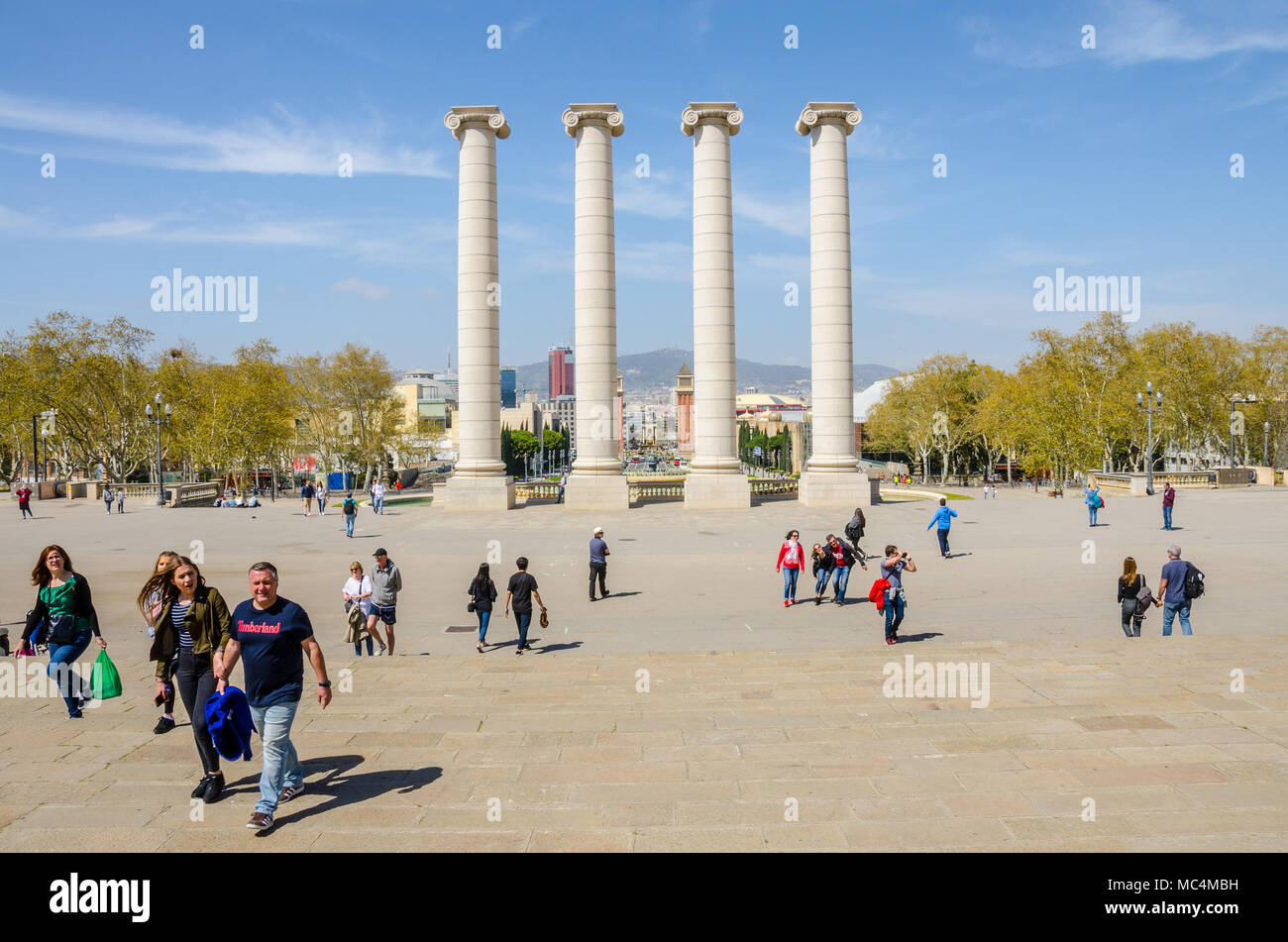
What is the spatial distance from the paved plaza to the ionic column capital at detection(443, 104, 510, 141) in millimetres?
30371

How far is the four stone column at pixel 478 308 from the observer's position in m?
41.1

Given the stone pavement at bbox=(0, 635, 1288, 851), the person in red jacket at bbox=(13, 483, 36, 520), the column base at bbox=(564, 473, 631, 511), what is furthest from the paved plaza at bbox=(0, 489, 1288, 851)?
the person in red jacket at bbox=(13, 483, 36, 520)

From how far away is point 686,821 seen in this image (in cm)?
672

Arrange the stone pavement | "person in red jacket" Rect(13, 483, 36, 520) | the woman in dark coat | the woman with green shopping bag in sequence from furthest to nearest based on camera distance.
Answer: "person in red jacket" Rect(13, 483, 36, 520), the woman in dark coat, the woman with green shopping bag, the stone pavement

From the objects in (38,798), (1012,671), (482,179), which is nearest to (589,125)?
(482,179)

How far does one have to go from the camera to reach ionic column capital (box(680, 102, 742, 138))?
135 ft

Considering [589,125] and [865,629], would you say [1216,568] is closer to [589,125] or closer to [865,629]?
[865,629]

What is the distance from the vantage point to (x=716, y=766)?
7.97m

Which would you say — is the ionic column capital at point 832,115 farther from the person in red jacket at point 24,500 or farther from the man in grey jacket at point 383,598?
the person in red jacket at point 24,500

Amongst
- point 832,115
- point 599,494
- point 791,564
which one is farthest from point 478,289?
point 791,564

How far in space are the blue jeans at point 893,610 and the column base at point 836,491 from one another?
89.2 feet

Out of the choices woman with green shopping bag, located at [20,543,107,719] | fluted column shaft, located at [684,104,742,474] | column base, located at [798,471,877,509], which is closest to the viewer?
woman with green shopping bag, located at [20,543,107,719]

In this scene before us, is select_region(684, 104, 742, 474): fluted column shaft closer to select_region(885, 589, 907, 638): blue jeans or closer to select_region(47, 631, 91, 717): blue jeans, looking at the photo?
select_region(885, 589, 907, 638): blue jeans
